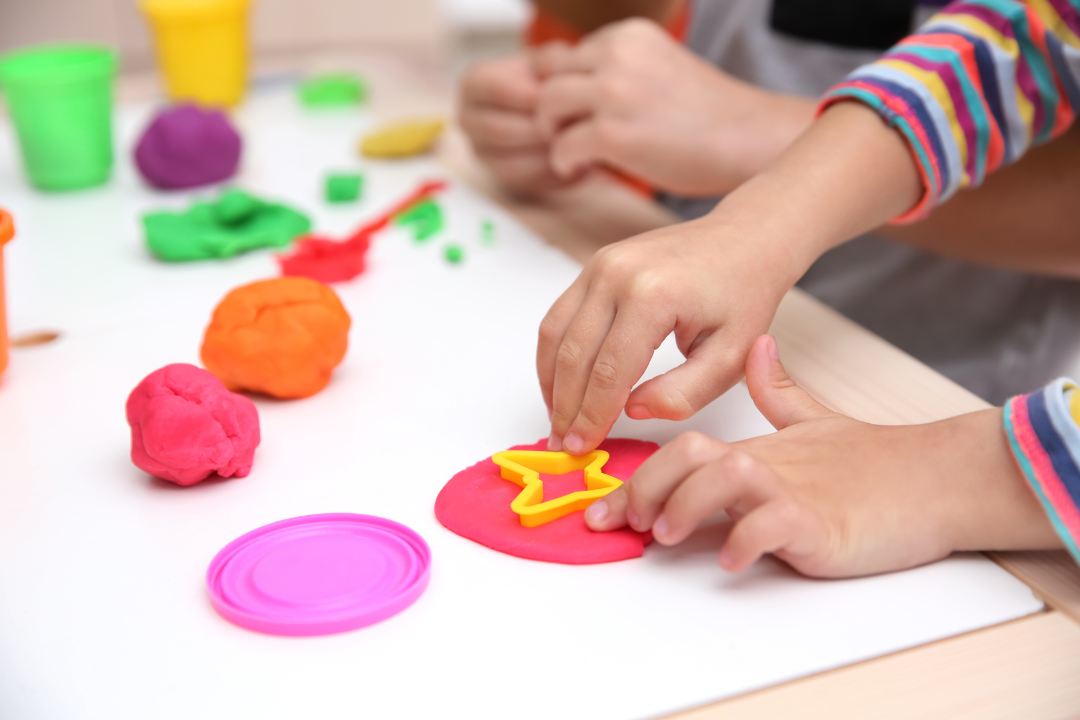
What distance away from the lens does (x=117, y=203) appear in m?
0.91

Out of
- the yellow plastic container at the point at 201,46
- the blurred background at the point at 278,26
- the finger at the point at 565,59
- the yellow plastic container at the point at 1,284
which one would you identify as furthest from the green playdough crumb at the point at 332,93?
the yellow plastic container at the point at 1,284

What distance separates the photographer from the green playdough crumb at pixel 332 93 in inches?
46.6

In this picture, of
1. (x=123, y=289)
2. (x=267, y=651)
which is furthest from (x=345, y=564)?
(x=123, y=289)

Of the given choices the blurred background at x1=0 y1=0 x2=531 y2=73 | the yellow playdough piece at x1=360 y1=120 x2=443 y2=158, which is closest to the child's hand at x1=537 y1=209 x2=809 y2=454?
the yellow playdough piece at x1=360 y1=120 x2=443 y2=158

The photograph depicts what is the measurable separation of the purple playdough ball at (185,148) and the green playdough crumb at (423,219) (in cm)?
21

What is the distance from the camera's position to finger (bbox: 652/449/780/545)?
0.40 metres

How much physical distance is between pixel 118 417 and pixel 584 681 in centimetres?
35

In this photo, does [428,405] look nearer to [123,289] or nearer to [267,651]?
[267,651]

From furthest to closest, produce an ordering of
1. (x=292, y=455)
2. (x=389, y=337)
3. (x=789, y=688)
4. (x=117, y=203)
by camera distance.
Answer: (x=117, y=203), (x=389, y=337), (x=292, y=455), (x=789, y=688)

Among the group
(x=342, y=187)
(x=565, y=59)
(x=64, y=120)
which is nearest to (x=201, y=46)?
(x=64, y=120)

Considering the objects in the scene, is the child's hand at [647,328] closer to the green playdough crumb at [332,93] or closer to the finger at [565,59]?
the finger at [565,59]

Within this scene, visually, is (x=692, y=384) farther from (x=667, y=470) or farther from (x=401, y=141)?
(x=401, y=141)

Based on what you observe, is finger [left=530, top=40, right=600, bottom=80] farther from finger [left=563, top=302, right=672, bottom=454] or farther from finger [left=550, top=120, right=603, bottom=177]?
finger [left=563, top=302, right=672, bottom=454]

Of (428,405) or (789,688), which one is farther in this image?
(428,405)
